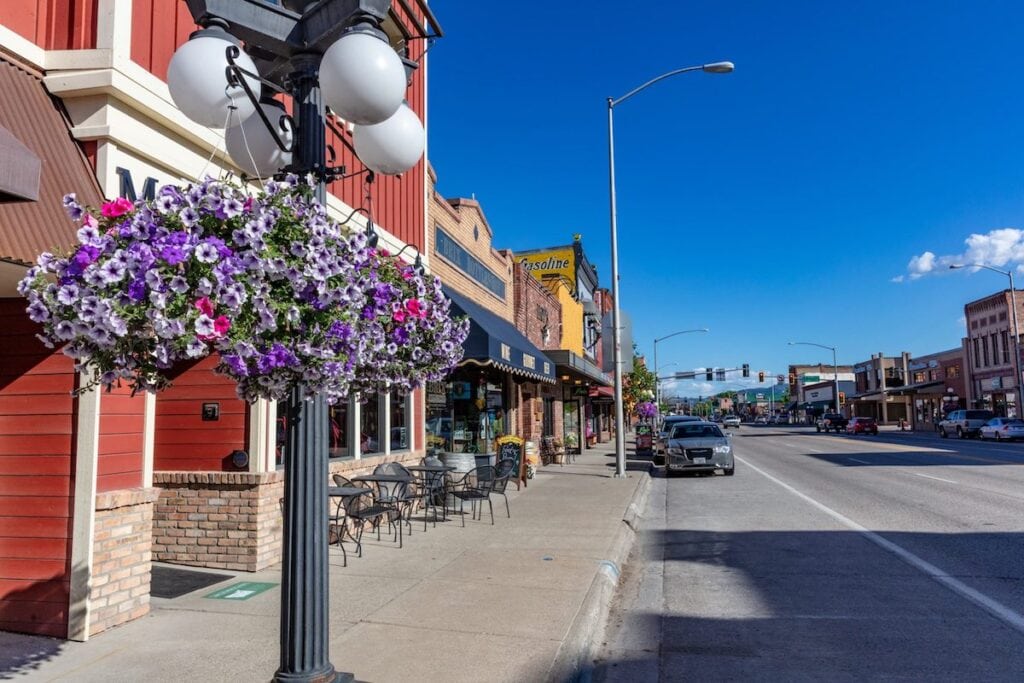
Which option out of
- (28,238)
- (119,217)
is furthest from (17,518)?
(119,217)

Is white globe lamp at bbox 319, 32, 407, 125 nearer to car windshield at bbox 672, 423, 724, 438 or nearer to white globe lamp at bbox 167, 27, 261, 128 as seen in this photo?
white globe lamp at bbox 167, 27, 261, 128

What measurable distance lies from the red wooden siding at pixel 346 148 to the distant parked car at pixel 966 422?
4006cm

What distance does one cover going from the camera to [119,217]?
8.74 ft

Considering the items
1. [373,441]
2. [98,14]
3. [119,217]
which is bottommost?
[373,441]

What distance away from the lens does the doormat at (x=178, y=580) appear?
6.45 metres

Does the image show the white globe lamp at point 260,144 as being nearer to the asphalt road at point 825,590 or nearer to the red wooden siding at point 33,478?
the red wooden siding at point 33,478

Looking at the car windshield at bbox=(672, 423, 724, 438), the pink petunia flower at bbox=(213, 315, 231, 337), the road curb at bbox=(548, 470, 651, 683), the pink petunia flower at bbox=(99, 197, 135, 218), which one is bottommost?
the road curb at bbox=(548, 470, 651, 683)

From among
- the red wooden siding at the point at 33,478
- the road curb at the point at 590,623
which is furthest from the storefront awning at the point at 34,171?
the road curb at the point at 590,623

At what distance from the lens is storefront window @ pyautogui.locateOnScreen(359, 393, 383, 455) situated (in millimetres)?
10012

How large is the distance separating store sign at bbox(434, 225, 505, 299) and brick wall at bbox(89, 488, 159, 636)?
8591 mm

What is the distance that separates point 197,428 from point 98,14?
3.91 m

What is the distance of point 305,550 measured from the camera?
9.46ft

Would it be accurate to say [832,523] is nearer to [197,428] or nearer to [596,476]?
[596,476]

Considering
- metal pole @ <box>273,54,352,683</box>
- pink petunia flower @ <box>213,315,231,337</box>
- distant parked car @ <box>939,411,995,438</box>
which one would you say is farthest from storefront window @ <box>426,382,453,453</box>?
distant parked car @ <box>939,411,995,438</box>
